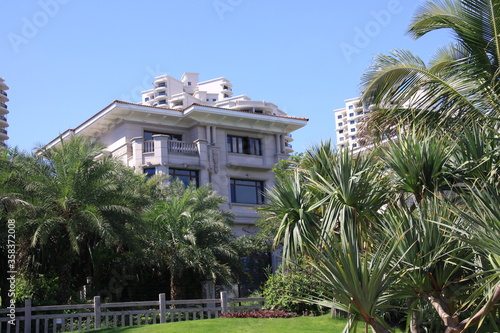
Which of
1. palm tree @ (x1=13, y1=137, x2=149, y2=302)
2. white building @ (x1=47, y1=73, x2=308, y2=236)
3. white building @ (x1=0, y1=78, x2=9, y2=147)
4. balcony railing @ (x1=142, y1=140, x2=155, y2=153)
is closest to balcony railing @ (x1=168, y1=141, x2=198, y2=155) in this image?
white building @ (x1=47, y1=73, x2=308, y2=236)

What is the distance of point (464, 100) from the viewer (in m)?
12.1

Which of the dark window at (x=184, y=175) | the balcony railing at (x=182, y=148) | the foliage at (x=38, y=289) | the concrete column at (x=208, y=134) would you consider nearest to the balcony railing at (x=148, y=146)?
the balcony railing at (x=182, y=148)

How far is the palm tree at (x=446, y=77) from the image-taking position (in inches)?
468

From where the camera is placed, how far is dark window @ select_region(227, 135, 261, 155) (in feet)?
133

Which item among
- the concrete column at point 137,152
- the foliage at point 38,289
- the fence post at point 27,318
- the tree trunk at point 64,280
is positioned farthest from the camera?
the concrete column at point 137,152

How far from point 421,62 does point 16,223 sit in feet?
45.6

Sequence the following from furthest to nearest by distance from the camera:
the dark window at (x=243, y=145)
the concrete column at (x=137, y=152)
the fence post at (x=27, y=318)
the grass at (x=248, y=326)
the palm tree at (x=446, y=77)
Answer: the dark window at (x=243, y=145), the concrete column at (x=137, y=152), the fence post at (x=27, y=318), the grass at (x=248, y=326), the palm tree at (x=446, y=77)

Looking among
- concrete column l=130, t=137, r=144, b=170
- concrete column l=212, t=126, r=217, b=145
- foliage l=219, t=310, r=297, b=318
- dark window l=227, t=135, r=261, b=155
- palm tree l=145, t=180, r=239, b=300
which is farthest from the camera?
dark window l=227, t=135, r=261, b=155

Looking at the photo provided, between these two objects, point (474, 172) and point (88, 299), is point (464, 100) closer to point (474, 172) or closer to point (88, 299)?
point (474, 172)

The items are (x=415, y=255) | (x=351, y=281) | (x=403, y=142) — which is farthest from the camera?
(x=403, y=142)

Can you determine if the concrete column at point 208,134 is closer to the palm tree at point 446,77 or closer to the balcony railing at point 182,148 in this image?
the balcony railing at point 182,148

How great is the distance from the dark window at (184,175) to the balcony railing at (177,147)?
1.05 metres

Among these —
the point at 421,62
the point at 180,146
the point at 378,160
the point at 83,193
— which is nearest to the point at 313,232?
the point at 378,160

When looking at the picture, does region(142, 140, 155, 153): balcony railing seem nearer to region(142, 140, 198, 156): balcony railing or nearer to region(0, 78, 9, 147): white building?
region(142, 140, 198, 156): balcony railing
